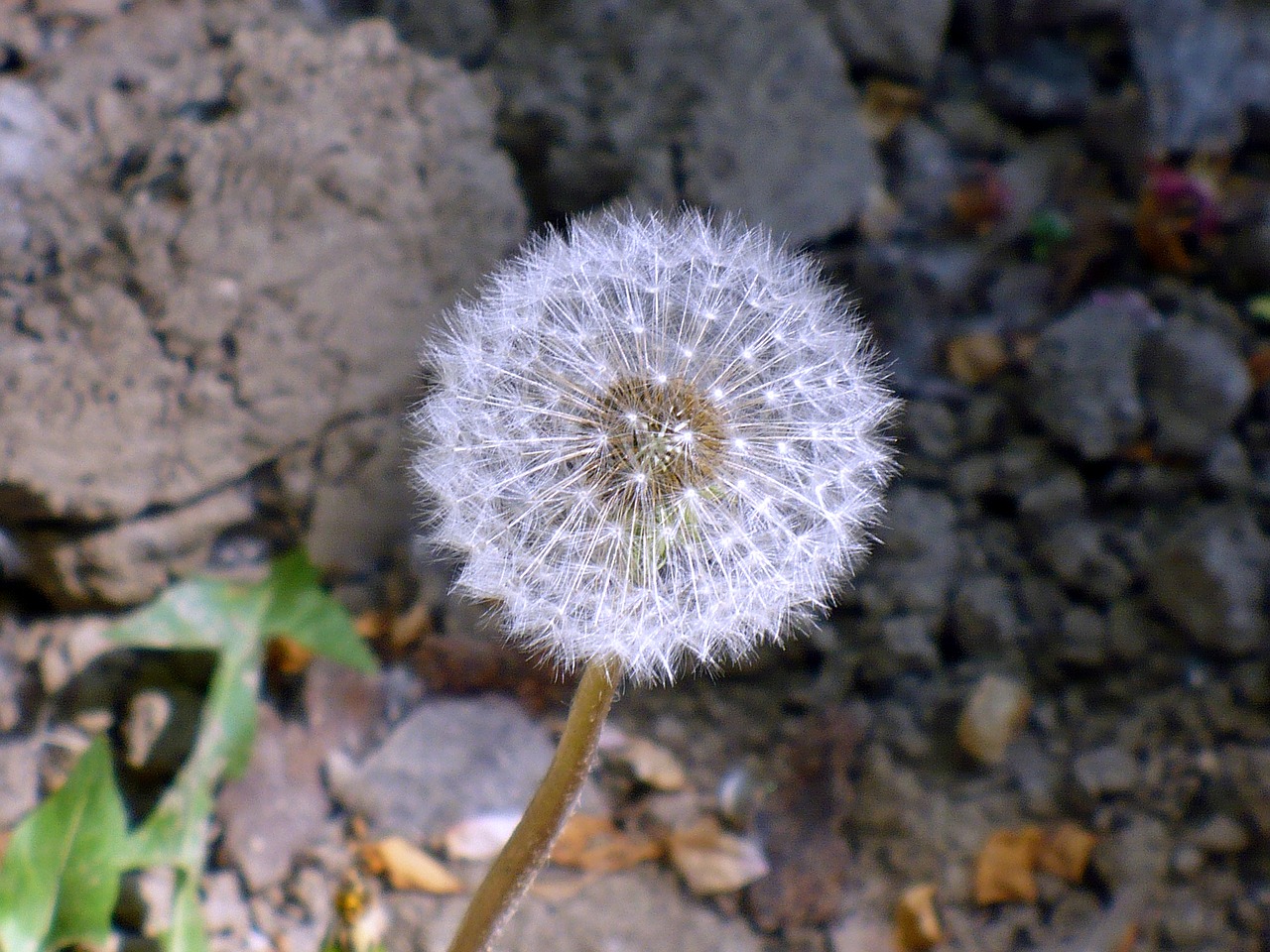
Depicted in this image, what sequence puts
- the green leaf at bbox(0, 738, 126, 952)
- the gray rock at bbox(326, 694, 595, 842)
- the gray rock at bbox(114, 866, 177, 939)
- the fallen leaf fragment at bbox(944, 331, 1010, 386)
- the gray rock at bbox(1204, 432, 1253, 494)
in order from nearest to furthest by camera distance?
the green leaf at bbox(0, 738, 126, 952), the gray rock at bbox(114, 866, 177, 939), the gray rock at bbox(326, 694, 595, 842), the gray rock at bbox(1204, 432, 1253, 494), the fallen leaf fragment at bbox(944, 331, 1010, 386)

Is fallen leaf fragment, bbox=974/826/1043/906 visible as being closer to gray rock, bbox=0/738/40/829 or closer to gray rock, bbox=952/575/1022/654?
gray rock, bbox=952/575/1022/654

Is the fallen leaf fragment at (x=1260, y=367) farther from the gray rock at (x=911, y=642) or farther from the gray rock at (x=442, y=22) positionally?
the gray rock at (x=442, y=22)

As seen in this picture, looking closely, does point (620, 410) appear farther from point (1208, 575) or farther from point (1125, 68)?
point (1125, 68)

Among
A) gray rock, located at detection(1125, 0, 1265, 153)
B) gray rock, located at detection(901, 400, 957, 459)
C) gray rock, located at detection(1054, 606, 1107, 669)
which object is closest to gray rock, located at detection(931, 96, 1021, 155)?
gray rock, located at detection(1125, 0, 1265, 153)

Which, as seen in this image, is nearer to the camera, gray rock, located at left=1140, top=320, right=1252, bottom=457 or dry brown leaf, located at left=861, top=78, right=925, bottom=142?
gray rock, located at left=1140, top=320, right=1252, bottom=457

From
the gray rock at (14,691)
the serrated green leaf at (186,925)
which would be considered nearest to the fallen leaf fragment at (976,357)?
the serrated green leaf at (186,925)

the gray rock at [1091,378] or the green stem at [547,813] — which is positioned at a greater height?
the green stem at [547,813]

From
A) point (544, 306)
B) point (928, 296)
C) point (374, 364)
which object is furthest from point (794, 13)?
point (544, 306)

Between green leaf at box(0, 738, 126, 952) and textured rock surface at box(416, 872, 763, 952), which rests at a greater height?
green leaf at box(0, 738, 126, 952)

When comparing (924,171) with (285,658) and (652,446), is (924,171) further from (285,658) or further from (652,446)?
(285,658)
